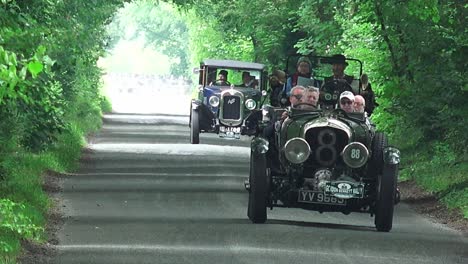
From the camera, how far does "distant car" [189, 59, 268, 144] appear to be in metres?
31.9

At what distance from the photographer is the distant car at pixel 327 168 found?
52.6 ft

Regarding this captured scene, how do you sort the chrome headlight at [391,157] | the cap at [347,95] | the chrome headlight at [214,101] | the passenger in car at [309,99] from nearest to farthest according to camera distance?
the chrome headlight at [391,157] < the cap at [347,95] < the passenger in car at [309,99] < the chrome headlight at [214,101]

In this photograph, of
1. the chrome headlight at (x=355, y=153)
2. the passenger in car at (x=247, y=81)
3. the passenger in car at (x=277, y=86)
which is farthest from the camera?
the passenger in car at (x=247, y=81)

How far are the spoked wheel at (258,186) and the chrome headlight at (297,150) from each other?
0.47 m

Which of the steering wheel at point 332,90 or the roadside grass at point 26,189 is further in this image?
the steering wheel at point 332,90

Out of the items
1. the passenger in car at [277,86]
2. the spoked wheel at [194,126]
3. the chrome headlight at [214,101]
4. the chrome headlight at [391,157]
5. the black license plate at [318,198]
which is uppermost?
the passenger in car at [277,86]

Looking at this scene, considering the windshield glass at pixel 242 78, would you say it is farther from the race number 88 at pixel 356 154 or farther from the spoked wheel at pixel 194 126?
the race number 88 at pixel 356 154

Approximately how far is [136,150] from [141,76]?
408 ft

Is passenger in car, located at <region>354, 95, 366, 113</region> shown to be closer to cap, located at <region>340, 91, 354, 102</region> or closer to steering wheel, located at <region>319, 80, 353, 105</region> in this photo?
cap, located at <region>340, 91, 354, 102</region>

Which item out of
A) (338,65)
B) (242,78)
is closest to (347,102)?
(338,65)

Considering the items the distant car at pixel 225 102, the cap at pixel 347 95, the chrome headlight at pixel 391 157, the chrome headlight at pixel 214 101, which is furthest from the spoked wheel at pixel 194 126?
the chrome headlight at pixel 391 157

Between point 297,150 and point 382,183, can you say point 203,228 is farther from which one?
point 382,183

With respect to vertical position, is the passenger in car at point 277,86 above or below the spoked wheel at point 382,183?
above

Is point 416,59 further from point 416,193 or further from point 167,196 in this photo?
point 167,196
